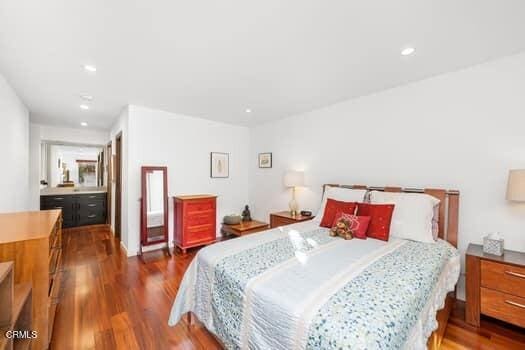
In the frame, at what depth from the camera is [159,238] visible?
363 centimetres

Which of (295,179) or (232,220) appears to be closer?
(295,179)

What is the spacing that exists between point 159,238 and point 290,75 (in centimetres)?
317

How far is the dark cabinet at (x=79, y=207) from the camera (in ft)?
15.9

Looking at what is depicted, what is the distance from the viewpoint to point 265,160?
4.58m

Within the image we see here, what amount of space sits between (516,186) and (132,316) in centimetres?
346

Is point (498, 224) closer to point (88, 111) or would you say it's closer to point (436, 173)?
point (436, 173)

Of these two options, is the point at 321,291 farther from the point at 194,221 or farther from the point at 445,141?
the point at 194,221

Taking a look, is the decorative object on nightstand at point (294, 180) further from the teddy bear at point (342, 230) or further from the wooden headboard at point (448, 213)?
the wooden headboard at point (448, 213)

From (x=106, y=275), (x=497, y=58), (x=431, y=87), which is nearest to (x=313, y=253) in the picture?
(x=431, y=87)

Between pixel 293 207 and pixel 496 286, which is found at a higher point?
pixel 293 207

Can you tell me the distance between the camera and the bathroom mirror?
346cm

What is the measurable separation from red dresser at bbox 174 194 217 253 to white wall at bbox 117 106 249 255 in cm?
32

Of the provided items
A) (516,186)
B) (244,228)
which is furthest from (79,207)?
(516,186)

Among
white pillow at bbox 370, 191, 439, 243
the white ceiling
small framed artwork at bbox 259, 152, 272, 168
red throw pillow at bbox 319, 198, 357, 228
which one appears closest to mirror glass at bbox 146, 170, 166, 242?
the white ceiling
